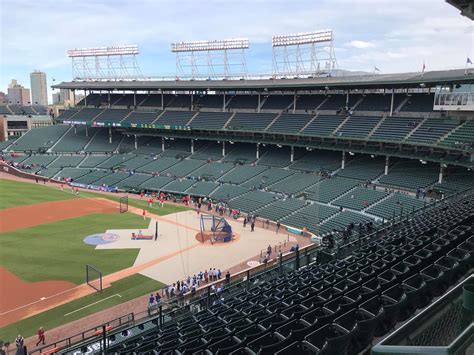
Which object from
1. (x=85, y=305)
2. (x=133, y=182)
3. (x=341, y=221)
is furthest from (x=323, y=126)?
(x=85, y=305)

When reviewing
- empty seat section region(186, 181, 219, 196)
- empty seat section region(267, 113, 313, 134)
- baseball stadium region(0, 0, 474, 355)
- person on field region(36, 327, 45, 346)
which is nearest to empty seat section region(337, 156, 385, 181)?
baseball stadium region(0, 0, 474, 355)

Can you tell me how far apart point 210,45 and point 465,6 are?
165ft

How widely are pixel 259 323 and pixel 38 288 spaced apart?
19.1 m

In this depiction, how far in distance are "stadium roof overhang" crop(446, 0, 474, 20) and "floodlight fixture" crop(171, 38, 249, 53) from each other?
154ft

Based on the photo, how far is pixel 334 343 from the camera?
6.36m

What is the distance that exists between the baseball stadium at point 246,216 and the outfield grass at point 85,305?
11cm

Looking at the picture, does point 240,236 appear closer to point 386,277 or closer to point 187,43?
point 386,277

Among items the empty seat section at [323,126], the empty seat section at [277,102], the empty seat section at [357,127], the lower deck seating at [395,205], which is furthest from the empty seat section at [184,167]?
the lower deck seating at [395,205]

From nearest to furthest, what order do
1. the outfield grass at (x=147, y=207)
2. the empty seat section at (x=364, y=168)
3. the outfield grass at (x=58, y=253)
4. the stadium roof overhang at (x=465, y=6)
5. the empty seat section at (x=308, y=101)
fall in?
the stadium roof overhang at (x=465, y=6) → the outfield grass at (x=58, y=253) → the empty seat section at (x=364, y=168) → the outfield grass at (x=147, y=207) → the empty seat section at (x=308, y=101)

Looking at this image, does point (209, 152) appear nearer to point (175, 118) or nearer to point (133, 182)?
point (175, 118)

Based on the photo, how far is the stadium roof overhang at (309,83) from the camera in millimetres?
37662

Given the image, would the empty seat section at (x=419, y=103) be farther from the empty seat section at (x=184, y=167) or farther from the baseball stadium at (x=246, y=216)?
the empty seat section at (x=184, y=167)

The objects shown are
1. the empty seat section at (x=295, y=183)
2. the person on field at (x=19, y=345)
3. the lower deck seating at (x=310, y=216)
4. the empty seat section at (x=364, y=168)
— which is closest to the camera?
the person on field at (x=19, y=345)

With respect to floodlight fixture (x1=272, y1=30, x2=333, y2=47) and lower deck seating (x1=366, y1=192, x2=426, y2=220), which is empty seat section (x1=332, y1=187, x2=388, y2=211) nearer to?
A: lower deck seating (x1=366, y1=192, x2=426, y2=220)
